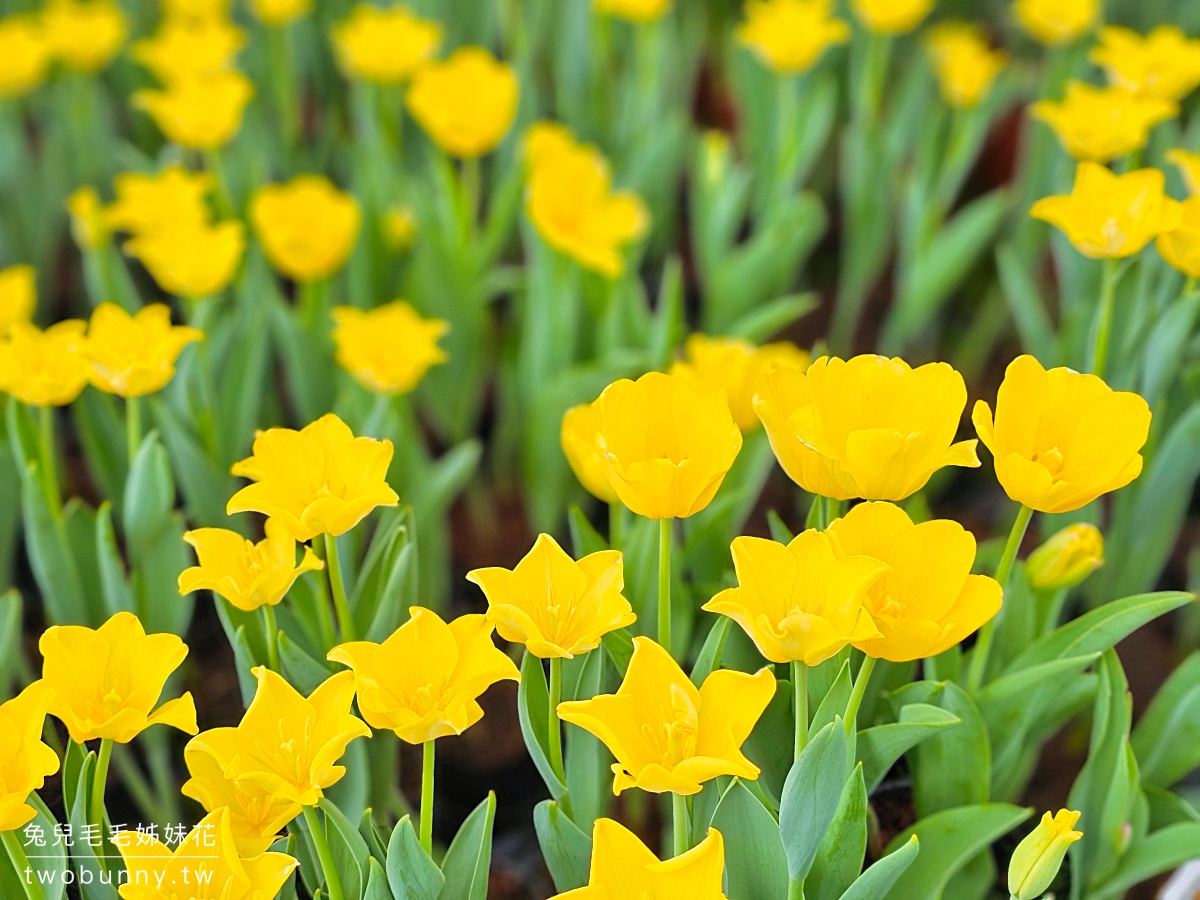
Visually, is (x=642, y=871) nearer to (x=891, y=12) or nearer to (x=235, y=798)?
(x=235, y=798)

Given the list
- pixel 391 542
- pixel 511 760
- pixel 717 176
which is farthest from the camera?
pixel 717 176

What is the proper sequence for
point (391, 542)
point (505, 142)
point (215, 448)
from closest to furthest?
point (391, 542) < point (215, 448) < point (505, 142)

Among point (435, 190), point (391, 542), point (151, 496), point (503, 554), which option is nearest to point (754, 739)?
point (391, 542)

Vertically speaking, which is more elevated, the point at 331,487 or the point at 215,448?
the point at 331,487

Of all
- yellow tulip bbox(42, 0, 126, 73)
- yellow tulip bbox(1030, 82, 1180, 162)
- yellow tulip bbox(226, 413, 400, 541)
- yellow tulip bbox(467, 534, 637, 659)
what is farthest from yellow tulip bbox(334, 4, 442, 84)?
yellow tulip bbox(467, 534, 637, 659)

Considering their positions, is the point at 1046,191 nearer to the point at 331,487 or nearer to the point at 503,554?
the point at 503,554

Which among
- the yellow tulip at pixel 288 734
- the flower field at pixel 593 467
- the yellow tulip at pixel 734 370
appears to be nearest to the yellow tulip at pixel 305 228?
the flower field at pixel 593 467
